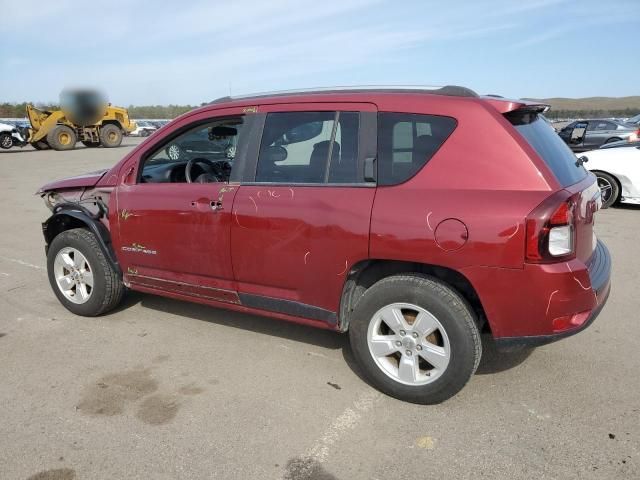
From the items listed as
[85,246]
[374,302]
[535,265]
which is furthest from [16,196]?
[535,265]

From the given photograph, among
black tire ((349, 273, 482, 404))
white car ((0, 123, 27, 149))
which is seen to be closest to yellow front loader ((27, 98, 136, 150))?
white car ((0, 123, 27, 149))

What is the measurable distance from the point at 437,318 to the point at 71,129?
2525cm

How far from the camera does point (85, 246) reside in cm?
414

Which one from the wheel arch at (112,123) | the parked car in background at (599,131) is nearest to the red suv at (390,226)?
the parked car in background at (599,131)

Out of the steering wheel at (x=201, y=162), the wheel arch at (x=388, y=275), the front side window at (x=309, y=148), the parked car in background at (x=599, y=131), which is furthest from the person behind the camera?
the parked car in background at (x=599, y=131)

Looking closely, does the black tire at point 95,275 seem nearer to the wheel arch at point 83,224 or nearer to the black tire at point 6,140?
the wheel arch at point 83,224

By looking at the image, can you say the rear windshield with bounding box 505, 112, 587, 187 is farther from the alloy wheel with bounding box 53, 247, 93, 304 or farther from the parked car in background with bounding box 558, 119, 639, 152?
the parked car in background with bounding box 558, 119, 639, 152

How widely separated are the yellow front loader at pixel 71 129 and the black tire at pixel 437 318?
79.6 ft

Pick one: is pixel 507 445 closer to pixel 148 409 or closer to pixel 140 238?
pixel 148 409

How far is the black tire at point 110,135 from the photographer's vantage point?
25438 mm

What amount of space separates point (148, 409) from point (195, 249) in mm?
1099

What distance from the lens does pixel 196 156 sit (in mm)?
4285

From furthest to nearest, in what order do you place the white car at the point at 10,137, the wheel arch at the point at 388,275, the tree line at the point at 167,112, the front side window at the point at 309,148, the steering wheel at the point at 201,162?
the tree line at the point at 167,112 < the white car at the point at 10,137 < the steering wheel at the point at 201,162 < the front side window at the point at 309,148 < the wheel arch at the point at 388,275

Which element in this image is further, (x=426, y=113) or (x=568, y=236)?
(x=426, y=113)
